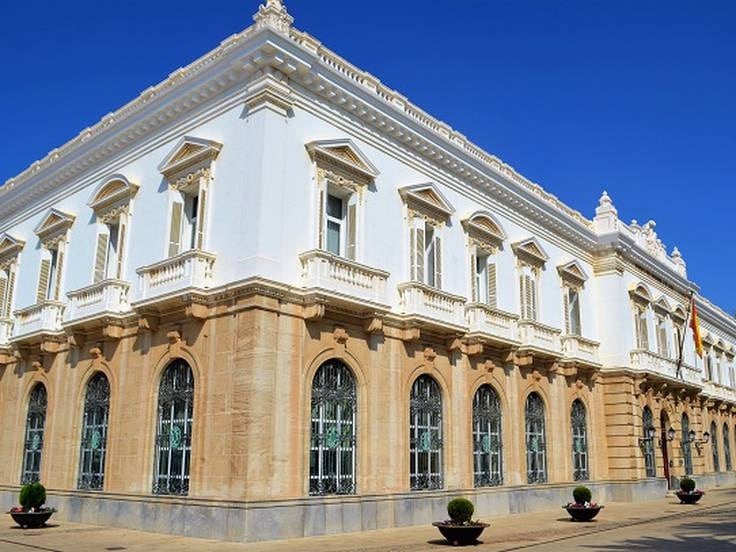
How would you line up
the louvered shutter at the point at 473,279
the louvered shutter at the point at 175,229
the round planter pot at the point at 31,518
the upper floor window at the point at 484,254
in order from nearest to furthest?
the round planter pot at the point at 31,518, the louvered shutter at the point at 175,229, the louvered shutter at the point at 473,279, the upper floor window at the point at 484,254

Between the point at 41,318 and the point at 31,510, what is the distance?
6399 millimetres

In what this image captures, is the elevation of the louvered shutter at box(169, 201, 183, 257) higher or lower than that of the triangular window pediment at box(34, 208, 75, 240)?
lower

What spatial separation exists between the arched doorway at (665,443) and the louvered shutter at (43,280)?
25566 mm

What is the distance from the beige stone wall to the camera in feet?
51.3

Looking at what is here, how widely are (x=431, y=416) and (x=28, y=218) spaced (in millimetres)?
15605

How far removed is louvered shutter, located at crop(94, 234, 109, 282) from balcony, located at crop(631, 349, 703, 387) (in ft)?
67.2

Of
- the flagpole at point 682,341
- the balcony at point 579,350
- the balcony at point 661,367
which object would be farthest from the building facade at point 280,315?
the flagpole at point 682,341

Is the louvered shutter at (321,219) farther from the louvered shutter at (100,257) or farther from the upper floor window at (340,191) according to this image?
the louvered shutter at (100,257)

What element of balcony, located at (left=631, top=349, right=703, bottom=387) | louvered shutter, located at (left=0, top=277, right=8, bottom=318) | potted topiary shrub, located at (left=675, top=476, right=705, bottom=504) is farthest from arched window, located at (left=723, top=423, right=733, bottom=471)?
louvered shutter, located at (left=0, top=277, right=8, bottom=318)

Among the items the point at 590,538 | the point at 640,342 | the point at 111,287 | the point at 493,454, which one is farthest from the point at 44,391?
the point at 640,342

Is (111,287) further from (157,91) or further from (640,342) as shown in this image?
(640,342)

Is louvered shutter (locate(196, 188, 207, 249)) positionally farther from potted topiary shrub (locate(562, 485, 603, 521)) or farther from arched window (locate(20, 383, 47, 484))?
potted topiary shrub (locate(562, 485, 603, 521))

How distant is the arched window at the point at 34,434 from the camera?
72.6 feet

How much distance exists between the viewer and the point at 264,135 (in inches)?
665
